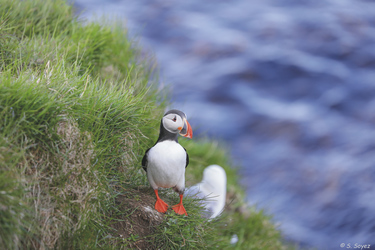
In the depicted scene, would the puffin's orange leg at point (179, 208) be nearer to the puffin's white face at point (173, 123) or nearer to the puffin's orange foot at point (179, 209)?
the puffin's orange foot at point (179, 209)

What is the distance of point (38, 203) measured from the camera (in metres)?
2.47

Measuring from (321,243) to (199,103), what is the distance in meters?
4.76

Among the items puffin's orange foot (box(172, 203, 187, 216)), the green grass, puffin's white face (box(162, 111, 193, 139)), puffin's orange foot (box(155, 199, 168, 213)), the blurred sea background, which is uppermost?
puffin's white face (box(162, 111, 193, 139))

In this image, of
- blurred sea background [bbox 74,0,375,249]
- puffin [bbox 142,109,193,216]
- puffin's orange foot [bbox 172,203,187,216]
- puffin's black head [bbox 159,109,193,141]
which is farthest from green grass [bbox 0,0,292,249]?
blurred sea background [bbox 74,0,375,249]

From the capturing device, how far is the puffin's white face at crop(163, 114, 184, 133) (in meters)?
2.77

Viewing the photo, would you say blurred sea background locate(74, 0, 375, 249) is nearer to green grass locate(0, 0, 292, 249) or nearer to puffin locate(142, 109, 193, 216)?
green grass locate(0, 0, 292, 249)

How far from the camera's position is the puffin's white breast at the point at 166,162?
9.18 ft

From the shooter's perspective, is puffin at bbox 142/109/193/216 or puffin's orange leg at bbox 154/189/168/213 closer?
puffin at bbox 142/109/193/216

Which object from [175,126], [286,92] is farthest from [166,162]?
[286,92]

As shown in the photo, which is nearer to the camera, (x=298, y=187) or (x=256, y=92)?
(x=298, y=187)

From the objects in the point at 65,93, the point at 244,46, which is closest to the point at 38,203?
the point at 65,93

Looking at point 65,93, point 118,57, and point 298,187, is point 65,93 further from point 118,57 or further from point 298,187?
point 298,187

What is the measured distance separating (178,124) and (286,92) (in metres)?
8.29

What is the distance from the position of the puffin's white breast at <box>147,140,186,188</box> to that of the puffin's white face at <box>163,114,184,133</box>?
115 mm
